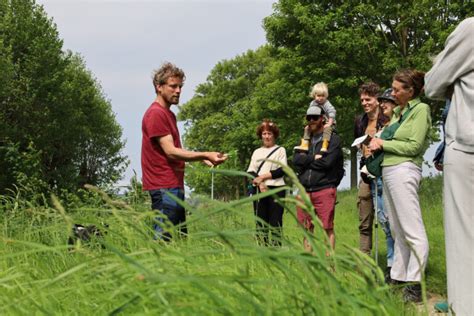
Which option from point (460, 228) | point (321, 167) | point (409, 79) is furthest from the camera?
point (321, 167)

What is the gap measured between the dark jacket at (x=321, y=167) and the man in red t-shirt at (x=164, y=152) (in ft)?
6.35

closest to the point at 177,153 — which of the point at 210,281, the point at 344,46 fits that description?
the point at 210,281

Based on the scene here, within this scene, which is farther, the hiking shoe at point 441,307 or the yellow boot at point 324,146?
the yellow boot at point 324,146

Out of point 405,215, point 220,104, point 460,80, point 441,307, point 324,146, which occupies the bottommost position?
point 441,307

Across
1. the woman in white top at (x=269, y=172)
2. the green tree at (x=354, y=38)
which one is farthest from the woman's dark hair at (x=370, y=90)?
the green tree at (x=354, y=38)

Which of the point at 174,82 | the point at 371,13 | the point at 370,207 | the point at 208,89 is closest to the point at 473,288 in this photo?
the point at 174,82

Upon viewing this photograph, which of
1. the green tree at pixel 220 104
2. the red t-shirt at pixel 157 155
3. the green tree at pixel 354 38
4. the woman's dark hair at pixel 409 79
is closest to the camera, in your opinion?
the red t-shirt at pixel 157 155

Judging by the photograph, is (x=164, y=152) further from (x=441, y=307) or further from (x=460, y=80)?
(x=441, y=307)

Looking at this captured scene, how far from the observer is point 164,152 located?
4.22 metres

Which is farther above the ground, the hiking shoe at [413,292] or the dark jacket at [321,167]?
the dark jacket at [321,167]

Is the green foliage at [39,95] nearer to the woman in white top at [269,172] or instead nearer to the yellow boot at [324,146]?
the woman in white top at [269,172]

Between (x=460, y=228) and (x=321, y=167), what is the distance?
109 inches

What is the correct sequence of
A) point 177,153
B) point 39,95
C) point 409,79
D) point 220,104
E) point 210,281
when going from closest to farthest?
point 210,281 < point 177,153 < point 409,79 < point 39,95 < point 220,104

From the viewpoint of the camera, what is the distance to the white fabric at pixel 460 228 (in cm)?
308
